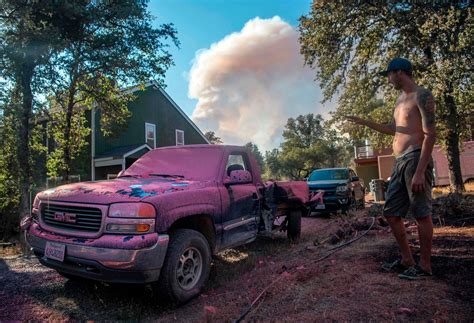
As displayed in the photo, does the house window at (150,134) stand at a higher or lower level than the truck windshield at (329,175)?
higher

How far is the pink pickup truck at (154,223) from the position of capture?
319cm

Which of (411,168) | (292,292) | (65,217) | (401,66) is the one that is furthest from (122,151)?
(411,168)

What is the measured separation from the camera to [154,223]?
3.29 m

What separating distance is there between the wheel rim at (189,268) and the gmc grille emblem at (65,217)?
1212 mm

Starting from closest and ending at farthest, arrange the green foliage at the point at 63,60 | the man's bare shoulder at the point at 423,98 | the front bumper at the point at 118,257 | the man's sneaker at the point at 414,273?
the front bumper at the point at 118,257, the man's sneaker at the point at 414,273, the man's bare shoulder at the point at 423,98, the green foliage at the point at 63,60

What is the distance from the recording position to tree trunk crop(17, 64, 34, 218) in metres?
9.47

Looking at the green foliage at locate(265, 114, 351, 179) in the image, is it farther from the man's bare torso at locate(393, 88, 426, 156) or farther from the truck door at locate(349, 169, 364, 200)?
the man's bare torso at locate(393, 88, 426, 156)

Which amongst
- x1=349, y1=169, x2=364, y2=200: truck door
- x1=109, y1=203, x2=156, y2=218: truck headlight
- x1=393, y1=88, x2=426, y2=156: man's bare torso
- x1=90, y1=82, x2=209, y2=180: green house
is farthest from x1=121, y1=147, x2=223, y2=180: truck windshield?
x1=90, y1=82, x2=209, y2=180: green house

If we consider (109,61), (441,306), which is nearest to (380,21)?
(109,61)

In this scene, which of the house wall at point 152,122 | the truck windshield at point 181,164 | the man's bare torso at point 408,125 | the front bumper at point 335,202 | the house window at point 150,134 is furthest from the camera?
the house window at point 150,134

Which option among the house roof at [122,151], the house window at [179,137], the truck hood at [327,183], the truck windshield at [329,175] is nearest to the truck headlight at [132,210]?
the truck hood at [327,183]

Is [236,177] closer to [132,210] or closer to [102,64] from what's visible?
[132,210]

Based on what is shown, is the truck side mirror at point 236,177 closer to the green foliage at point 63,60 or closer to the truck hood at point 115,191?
the truck hood at point 115,191

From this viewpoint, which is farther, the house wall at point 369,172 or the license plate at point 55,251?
the house wall at point 369,172
